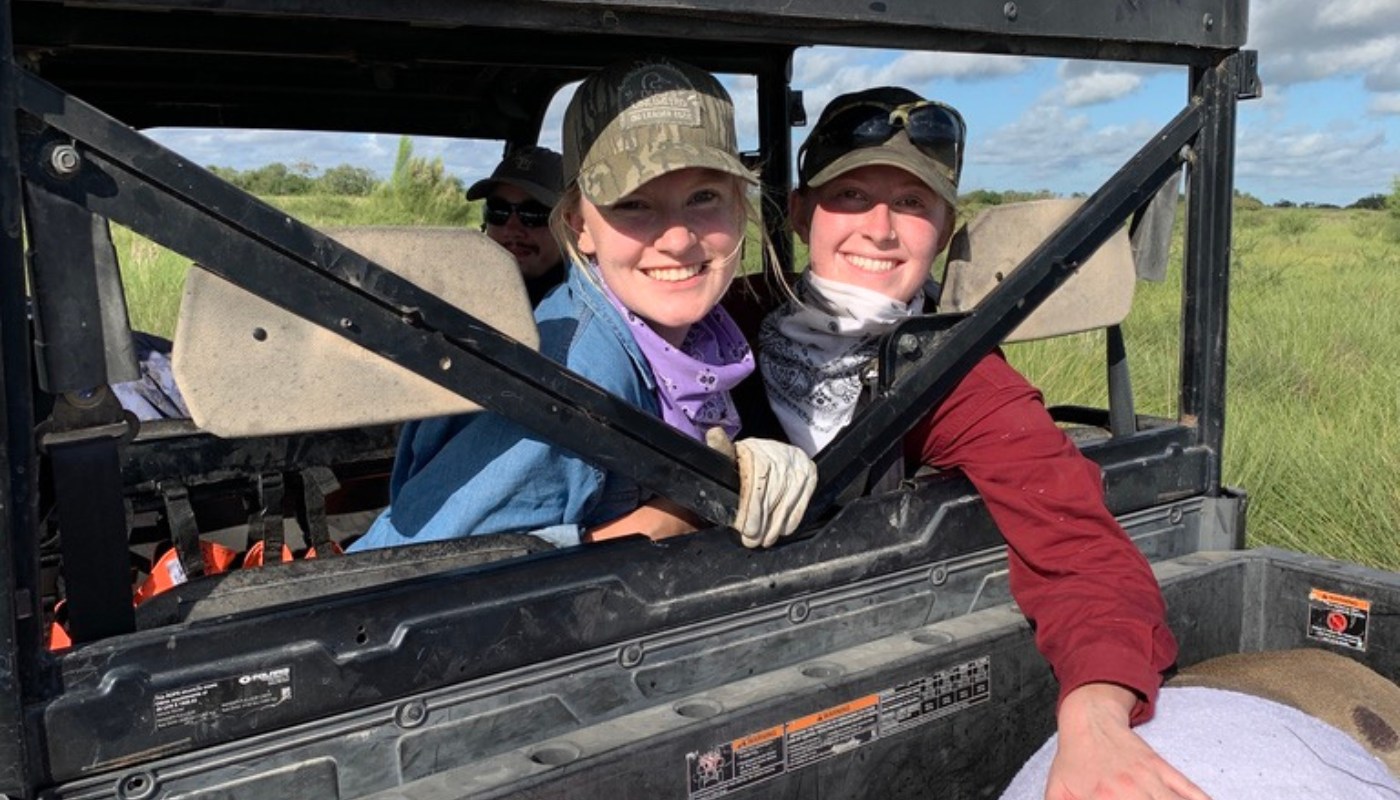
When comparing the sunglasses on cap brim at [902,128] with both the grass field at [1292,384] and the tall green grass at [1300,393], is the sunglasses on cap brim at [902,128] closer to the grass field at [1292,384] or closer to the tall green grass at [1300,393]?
the grass field at [1292,384]

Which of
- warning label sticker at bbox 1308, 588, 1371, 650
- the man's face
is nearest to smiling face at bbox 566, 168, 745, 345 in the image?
warning label sticker at bbox 1308, 588, 1371, 650

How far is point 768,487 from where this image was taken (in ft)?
5.44

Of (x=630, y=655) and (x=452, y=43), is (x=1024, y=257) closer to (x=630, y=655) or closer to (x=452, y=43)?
(x=630, y=655)

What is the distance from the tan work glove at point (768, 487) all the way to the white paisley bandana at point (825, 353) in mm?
544

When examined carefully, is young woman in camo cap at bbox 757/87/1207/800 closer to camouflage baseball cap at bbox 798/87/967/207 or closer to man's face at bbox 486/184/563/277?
camouflage baseball cap at bbox 798/87/967/207

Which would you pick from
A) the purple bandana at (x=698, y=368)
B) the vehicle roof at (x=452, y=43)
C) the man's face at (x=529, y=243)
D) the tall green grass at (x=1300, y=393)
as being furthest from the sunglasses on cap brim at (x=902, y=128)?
the tall green grass at (x=1300, y=393)

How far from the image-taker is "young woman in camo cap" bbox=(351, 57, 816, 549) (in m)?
1.72

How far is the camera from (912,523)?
1884 millimetres

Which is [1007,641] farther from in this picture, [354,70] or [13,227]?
[354,70]

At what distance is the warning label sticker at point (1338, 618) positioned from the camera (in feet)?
7.45

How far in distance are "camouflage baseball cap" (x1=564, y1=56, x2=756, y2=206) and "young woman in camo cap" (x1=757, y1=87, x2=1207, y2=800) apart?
38 cm

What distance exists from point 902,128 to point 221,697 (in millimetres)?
1410

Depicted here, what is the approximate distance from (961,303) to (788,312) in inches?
15.0

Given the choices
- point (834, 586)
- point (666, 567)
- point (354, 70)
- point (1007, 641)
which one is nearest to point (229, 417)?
point (666, 567)
